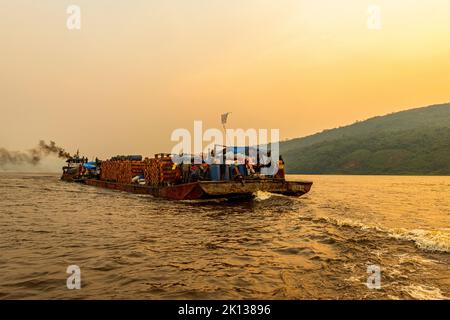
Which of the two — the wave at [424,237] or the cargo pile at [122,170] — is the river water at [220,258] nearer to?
the wave at [424,237]

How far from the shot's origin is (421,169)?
16075 centimetres

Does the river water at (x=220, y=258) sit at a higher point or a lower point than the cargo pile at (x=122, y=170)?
lower

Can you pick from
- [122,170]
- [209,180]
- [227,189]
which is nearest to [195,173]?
[209,180]

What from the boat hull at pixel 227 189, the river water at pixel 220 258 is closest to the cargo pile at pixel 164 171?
the boat hull at pixel 227 189

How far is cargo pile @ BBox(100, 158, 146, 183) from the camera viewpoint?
37156 mm

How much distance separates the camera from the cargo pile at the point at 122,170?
3716 cm

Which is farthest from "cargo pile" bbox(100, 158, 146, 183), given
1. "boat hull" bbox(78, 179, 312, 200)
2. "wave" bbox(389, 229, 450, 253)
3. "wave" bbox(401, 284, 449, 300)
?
"wave" bbox(401, 284, 449, 300)

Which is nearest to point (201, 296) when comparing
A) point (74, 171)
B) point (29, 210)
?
point (29, 210)

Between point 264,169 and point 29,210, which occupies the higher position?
point 264,169

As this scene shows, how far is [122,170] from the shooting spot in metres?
40.3

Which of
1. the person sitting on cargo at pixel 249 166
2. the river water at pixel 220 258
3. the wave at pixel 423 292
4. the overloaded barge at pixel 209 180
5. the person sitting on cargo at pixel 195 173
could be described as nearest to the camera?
the wave at pixel 423 292

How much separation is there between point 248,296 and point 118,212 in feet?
47.2

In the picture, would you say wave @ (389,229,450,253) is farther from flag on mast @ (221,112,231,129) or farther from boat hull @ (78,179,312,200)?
flag on mast @ (221,112,231,129)

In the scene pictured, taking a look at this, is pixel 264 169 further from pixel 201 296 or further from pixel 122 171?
pixel 201 296
